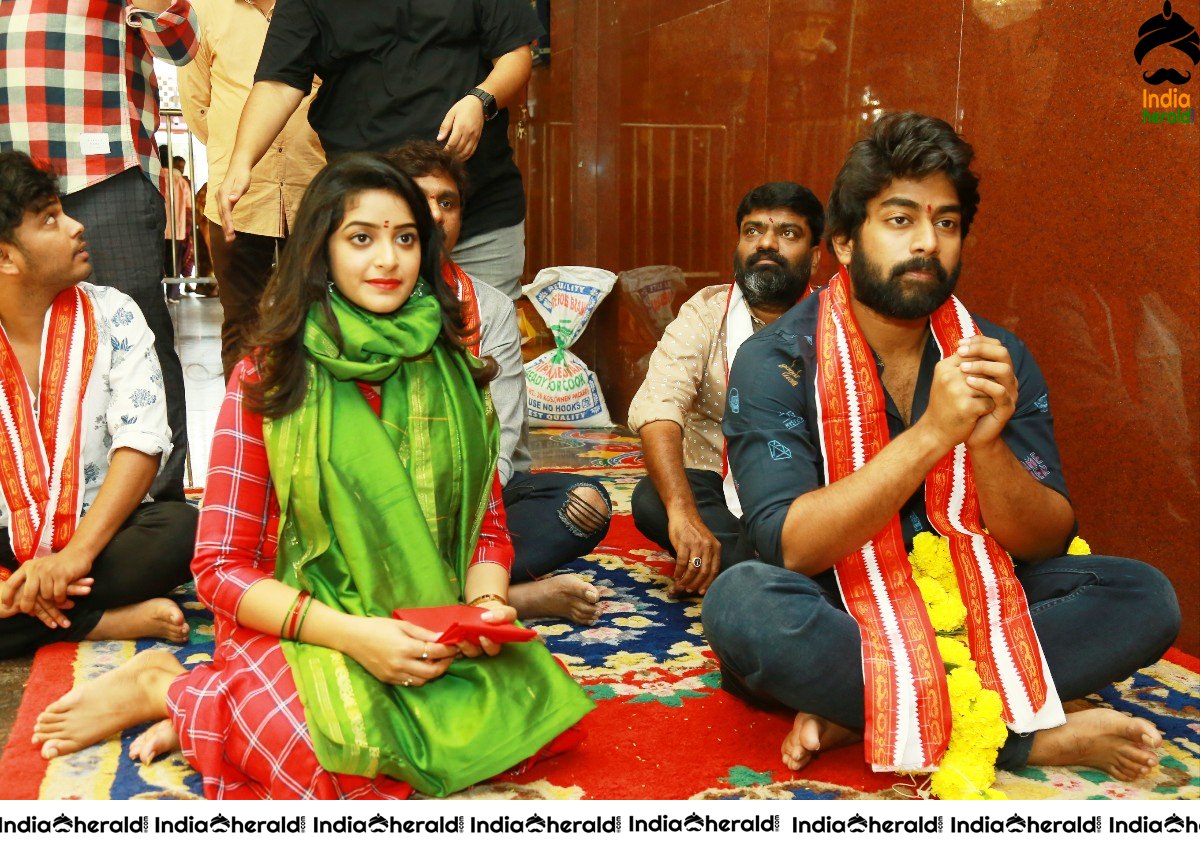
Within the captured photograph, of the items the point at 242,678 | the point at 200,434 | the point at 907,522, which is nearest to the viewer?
the point at 242,678

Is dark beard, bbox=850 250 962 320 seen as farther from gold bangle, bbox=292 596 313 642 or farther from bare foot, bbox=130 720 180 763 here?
bare foot, bbox=130 720 180 763

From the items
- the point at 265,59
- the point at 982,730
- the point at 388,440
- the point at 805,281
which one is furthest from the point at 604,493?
the point at 265,59

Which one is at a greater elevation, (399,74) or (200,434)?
(399,74)

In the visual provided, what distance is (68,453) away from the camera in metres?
2.96

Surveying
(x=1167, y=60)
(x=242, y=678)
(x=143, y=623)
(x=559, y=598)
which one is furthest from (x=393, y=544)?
(x=1167, y=60)

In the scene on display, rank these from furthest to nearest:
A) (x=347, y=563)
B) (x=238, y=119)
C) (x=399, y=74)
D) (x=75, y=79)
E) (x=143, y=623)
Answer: (x=238, y=119) → (x=399, y=74) → (x=75, y=79) → (x=143, y=623) → (x=347, y=563)

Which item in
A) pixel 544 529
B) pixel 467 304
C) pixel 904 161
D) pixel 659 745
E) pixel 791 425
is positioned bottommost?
pixel 659 745

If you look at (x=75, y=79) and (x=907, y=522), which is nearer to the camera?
(x=907, y=522)

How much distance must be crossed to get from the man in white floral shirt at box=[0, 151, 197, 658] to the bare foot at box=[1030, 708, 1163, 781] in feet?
6.43

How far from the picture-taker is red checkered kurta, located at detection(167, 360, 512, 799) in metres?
2.05

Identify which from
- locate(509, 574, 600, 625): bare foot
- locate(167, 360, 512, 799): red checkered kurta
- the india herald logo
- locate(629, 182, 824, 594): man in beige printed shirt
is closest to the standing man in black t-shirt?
locate(629, 182, 824, 594): man in beige printed shirt

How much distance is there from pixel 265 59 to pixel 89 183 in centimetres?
64

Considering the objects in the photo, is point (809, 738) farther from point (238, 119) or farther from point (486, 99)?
point (238, 119)

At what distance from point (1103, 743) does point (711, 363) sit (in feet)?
5.41
